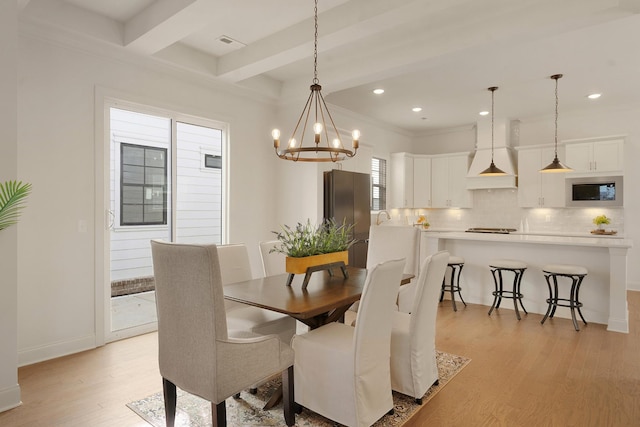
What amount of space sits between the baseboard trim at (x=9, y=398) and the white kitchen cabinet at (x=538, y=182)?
7089mm

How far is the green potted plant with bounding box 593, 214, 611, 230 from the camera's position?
19.8 ft

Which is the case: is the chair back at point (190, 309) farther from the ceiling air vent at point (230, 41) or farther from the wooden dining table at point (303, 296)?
the ceiling air vent at point (230, 41)

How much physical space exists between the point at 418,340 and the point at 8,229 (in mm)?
2785

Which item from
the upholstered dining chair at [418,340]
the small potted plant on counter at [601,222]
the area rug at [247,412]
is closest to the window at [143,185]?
the area rug at [247,412]

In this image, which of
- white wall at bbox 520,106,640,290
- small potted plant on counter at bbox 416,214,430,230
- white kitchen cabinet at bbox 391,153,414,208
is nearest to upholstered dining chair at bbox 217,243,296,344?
white kitchen cabinet at bbox 391,153,414,208

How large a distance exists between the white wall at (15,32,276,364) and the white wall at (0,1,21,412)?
702 mm

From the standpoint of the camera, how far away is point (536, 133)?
272 inches

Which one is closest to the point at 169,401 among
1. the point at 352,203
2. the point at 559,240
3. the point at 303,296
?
the point at 303,296

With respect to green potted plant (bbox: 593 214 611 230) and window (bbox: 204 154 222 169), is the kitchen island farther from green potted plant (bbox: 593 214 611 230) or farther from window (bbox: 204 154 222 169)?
window (bbox: 204 154 222 169)

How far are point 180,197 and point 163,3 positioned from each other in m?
1.98

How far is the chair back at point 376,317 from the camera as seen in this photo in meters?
2.03

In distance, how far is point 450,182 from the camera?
747 centimetres

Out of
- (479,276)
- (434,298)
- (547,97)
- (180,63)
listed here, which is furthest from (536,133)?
(180,63)

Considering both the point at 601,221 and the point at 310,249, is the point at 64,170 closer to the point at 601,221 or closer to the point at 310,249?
the point at 310,249
